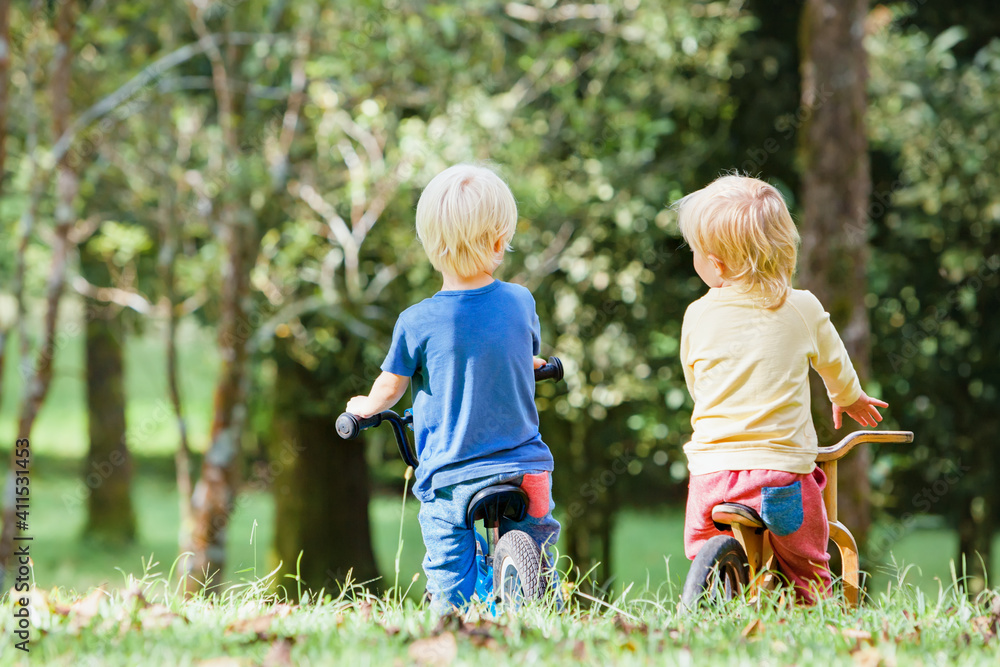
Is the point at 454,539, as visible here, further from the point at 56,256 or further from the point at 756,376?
the point at 56,256

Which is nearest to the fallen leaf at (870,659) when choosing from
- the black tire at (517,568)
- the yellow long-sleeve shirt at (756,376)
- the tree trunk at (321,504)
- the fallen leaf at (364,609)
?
the yellow long-sleeve shirt at (756,376)

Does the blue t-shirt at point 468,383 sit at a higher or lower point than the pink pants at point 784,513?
higher

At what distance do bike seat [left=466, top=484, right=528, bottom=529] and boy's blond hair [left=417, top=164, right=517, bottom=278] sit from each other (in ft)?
2.26

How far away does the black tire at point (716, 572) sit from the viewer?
112 inches

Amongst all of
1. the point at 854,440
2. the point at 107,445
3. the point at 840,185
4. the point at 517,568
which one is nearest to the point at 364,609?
the point at 517,568

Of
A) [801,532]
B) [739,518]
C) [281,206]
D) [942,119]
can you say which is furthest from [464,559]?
[942,119]

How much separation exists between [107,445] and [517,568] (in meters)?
13.6

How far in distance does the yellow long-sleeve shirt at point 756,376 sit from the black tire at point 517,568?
0.59 m

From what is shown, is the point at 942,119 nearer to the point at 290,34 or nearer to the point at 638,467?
the point at 638,467

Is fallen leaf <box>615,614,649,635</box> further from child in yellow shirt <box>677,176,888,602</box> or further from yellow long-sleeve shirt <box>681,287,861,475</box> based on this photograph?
yellow long-sleeve shirt <box>681,287,861,475</box>

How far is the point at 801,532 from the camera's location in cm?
300

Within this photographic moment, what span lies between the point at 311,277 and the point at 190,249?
2.66m

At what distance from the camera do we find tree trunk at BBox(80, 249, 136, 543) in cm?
1487

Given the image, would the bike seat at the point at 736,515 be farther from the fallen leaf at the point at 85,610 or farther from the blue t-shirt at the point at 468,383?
the fallen leaf at the point at 85,610
